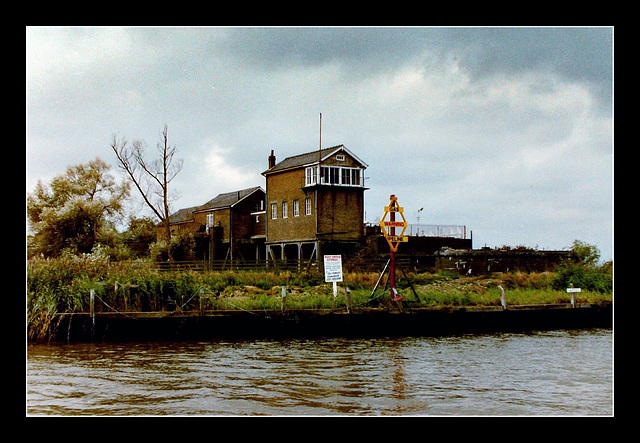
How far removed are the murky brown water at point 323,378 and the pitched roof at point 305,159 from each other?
77.9 feet

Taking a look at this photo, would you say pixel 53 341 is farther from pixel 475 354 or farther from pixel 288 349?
pixel 475 354

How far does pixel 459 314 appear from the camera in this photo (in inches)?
826

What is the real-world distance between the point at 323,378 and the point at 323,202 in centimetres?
2823

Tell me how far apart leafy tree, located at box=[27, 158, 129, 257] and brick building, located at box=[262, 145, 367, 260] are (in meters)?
13.4

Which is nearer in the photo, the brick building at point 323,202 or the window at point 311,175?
the brick building at point 323,202

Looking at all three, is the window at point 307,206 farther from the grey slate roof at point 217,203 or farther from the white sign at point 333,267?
the white sign at point 333,267

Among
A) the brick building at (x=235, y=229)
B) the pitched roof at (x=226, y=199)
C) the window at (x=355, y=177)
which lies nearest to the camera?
Result: the window at (x=355, y=177)

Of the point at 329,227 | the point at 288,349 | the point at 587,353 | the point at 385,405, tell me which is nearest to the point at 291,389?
the point at 385,405

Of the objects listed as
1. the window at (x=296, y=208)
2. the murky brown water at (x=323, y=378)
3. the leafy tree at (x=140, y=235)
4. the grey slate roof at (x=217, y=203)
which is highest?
the grey slate roof at (x=217, y=203)

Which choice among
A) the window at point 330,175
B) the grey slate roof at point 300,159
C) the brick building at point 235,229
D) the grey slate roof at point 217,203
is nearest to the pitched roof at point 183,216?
the grey slate roof at point 217,203

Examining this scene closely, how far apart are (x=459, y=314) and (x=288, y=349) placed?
22.5ft

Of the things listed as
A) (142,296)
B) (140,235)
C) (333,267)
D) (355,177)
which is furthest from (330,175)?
(142,296)

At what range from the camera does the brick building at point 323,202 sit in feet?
133
